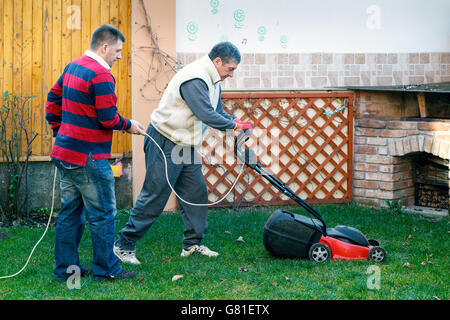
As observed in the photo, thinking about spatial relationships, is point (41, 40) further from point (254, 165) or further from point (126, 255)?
point (254, 165)

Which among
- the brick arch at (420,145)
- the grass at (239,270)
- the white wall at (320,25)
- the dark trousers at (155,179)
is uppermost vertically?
the white wall at (320,25)

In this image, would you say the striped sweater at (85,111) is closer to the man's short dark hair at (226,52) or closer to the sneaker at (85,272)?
the sneaker at (85,272)

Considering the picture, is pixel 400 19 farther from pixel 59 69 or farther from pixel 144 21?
pixel 59 69

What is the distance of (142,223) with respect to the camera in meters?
4.43

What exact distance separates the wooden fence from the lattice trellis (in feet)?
5.09

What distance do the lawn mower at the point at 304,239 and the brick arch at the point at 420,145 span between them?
219 centimetres

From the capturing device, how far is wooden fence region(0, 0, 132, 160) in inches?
242

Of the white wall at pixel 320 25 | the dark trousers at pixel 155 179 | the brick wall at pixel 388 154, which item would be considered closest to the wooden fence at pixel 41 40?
the white wall at pixel 320 25

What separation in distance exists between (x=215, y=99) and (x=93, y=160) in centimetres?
118

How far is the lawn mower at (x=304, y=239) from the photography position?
14.3 feet

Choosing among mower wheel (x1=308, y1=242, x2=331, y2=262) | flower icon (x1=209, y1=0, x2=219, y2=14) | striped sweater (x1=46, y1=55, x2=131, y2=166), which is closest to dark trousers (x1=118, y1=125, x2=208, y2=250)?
striped sweater (x1=46, y1=55, x2=131, y2=166)

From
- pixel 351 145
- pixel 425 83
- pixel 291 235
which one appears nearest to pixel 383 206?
pixel 351 145

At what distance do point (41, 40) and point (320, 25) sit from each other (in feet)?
9.62

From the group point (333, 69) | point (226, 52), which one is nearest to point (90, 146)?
A: point (226, 52)
